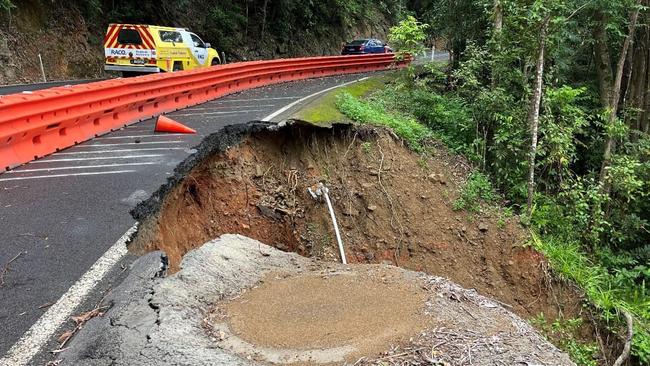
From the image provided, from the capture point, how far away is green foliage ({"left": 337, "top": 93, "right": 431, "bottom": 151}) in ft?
34.4

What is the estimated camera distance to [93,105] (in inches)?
338

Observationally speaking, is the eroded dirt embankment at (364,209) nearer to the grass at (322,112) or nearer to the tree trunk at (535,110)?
the grass at (322,112)

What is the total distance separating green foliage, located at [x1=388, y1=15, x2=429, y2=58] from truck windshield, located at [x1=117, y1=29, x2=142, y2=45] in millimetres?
7771

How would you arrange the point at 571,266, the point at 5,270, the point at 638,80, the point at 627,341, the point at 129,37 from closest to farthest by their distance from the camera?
1. the point at 5,270
2. the point at 627,341
3. the point at 571,266
4. the point at 638,80
5. the point at 129,37

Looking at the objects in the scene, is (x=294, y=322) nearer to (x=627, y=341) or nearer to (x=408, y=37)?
(x=627, y=341)

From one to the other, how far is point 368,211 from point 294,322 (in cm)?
611

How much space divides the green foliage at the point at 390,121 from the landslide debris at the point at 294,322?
627 centimetres

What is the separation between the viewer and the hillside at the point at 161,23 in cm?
1806

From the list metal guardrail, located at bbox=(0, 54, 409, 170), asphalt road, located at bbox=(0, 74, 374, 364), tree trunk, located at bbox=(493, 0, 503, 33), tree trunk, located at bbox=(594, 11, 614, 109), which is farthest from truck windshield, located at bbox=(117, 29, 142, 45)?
tree trunk, located at bbox=(594, 11, 614, 109)

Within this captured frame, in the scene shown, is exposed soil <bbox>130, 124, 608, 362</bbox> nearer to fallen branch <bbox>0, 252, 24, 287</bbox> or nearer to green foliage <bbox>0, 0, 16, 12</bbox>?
fallen branch <bbox>0, 252, 24, 287</bbox>

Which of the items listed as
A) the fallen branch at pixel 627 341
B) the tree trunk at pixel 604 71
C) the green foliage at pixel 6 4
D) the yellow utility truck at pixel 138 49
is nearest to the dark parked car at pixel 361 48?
the yellow utility truck at pixel 138 49

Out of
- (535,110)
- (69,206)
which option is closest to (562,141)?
(535,110)

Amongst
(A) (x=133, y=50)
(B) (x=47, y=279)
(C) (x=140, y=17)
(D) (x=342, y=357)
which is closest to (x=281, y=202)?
(B) (x=47, y=279)

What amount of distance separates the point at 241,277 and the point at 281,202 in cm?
484
